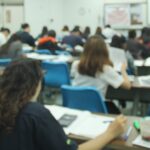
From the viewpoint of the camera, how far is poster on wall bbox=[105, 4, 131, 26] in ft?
40.9

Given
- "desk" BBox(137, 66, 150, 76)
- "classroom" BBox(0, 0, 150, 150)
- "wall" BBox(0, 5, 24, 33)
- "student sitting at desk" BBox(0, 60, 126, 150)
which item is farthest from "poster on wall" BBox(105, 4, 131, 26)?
"student sitting at desk" BBox(0, 60, 126, 150)

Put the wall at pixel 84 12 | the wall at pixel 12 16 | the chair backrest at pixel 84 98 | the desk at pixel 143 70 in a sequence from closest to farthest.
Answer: the chair backrest at pixel 84 98 < the desk at pixel 143 70 < the wall at pixel 12 16 < the wall at pixel 84 12

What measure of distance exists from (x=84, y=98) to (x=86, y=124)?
566 mm

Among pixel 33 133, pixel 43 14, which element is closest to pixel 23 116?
pixel 33 133

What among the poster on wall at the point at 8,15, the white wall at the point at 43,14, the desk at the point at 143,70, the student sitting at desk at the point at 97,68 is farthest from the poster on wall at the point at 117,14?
the student sitting at desk at the point at 97,68

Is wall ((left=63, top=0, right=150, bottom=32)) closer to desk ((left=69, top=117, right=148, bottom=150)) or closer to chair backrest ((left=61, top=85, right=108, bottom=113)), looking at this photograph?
chair backrest ((left=61, top=85, right=108, bottom=113))

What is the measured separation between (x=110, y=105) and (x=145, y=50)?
3.80m

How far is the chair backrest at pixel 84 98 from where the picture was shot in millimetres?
2592

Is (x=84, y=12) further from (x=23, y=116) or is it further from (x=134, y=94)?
(x=23, y=116)

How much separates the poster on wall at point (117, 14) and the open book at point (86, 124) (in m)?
10.6

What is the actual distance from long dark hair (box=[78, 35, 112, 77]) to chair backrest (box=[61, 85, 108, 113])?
529 mm

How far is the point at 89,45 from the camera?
3.22 meters

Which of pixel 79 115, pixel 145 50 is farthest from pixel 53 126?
pixel 145 50

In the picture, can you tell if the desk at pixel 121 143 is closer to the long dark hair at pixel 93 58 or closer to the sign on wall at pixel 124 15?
the long dark hair at pixel 93 58
